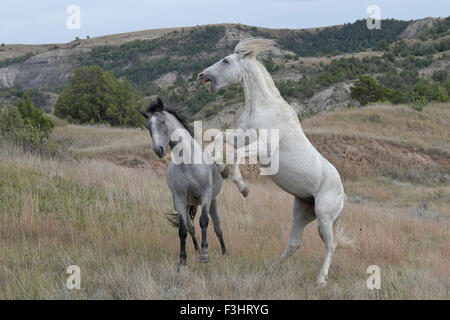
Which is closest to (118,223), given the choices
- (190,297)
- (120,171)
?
(190,297)

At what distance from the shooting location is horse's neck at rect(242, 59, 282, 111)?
520cm

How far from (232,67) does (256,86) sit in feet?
1.20

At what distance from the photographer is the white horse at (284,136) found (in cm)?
507

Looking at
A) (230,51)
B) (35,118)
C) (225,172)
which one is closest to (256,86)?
(225,172)

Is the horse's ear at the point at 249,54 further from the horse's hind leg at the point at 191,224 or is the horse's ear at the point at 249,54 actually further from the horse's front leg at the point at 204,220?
the horse's hind leg at the point at 191,224

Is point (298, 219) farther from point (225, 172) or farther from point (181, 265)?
point (181, 265)

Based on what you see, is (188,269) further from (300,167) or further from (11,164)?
(11,164)

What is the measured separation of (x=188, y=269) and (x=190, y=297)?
2.39ft

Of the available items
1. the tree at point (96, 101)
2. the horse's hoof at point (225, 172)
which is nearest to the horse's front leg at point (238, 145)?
the horse's hoof at point (225, 172)

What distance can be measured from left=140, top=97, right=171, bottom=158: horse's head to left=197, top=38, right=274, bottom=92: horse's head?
676mm

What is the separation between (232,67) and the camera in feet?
17.3

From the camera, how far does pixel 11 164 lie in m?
9.84

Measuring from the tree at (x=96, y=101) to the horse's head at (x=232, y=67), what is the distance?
1154 inches

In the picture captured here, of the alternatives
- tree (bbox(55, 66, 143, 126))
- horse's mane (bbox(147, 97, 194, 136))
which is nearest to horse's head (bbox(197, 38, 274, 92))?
horse's mane (bbox(147, 97, 194, 136))
